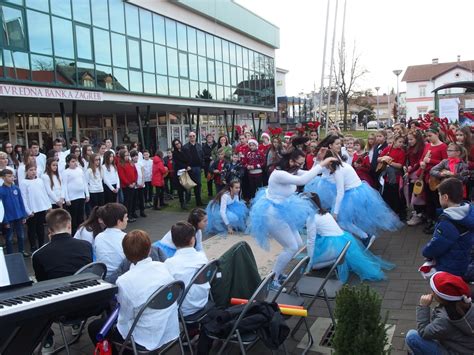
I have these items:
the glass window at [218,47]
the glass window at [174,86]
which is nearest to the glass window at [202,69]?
the glass window at [218,47]

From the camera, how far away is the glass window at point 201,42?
79.8 ft

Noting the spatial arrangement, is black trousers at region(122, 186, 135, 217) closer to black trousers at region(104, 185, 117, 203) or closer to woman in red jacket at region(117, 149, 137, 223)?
woman in red jacket at region(117, 149, 137, 223)

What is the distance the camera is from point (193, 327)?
3975 mm

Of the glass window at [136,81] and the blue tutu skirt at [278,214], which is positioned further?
the glass window at [136,81]

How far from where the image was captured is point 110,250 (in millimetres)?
4512

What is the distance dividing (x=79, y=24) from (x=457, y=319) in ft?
53.9

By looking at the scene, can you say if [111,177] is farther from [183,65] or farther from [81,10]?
[183,65]

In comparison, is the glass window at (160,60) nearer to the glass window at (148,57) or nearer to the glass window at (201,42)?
the glass window at (148,57)

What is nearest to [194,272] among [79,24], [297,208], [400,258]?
[297,208]

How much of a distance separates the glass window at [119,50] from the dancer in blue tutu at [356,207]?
13675mm

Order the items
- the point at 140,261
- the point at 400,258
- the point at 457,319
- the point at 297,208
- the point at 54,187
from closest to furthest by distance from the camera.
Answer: the point at 457,319 < the point at 140,261 < the point at 297,208 < the point at 400,258 < the point at 54,187

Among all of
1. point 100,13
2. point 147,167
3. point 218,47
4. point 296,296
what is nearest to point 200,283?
point 296,296

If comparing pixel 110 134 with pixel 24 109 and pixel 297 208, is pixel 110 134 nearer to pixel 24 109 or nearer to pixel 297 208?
pixel 24 109

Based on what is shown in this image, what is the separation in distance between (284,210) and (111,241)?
212cm
